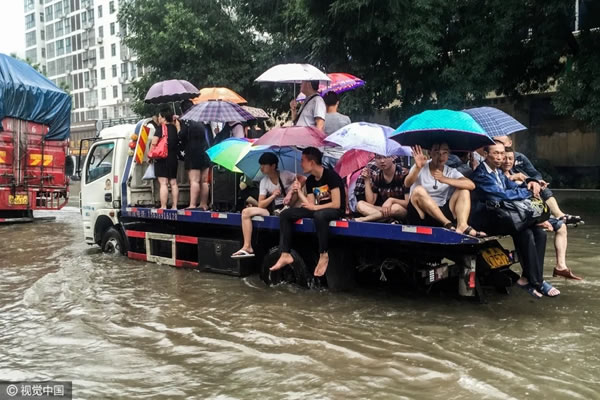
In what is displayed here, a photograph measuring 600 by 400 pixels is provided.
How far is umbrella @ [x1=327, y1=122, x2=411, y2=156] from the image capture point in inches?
245

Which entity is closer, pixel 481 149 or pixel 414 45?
pixel 481 149

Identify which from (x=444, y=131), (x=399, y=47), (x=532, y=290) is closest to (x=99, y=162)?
(x=444, y=131)

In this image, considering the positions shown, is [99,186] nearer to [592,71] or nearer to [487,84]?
[487,84]

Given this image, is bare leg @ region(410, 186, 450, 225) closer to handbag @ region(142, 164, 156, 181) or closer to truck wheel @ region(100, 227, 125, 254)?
handbag @ region(142, 164, 156, 181)

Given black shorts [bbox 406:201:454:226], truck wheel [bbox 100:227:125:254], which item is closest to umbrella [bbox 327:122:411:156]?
black shorts [bbox 406:201:454:226]

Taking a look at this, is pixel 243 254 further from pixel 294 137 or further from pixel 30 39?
pixel 30 39

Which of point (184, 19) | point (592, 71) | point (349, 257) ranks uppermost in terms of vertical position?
point (184, 19)

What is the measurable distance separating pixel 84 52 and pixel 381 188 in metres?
71.1

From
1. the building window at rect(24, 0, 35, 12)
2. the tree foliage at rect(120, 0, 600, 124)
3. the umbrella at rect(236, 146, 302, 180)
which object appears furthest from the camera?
the building window at rect(24, 0, 35, 12)

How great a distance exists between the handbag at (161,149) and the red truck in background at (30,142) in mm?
7374

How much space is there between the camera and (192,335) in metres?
5.24

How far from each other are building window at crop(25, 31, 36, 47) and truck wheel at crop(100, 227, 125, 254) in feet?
261

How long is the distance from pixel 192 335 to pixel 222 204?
10.7 feet

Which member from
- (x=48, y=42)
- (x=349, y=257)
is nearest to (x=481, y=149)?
(x=349, y=257)
